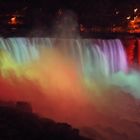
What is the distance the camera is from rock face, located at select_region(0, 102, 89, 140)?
869 cm

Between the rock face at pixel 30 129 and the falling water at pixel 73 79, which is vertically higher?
the rock face at pixel 30 129

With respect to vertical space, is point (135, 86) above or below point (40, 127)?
below

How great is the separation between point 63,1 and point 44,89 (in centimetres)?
1407

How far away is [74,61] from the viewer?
61.6ft

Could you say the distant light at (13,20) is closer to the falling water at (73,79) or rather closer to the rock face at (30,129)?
the falling water at (73,79)

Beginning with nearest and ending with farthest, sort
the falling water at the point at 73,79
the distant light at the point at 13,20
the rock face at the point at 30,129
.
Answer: the rock face at the point at 30,129 → the falling water at the point at 73,79 → the distant light at the point at 13,20

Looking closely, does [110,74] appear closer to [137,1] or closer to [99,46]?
[99,46]

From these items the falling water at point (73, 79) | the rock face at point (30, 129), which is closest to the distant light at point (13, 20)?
the falling water at point (73, 79)

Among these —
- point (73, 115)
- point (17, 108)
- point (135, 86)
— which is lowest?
point (135, 86)

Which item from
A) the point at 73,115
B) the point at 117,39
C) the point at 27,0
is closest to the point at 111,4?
the point at 27,0

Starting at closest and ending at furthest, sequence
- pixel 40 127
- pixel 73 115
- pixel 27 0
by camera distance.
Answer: pixel 40 127
pixel 73 115
pixel 27 0

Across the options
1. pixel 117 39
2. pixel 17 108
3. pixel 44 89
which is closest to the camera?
pixel 17 108

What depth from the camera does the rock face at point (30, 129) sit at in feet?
28.5

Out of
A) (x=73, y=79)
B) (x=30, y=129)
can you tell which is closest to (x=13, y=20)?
(x=73, y=79)
